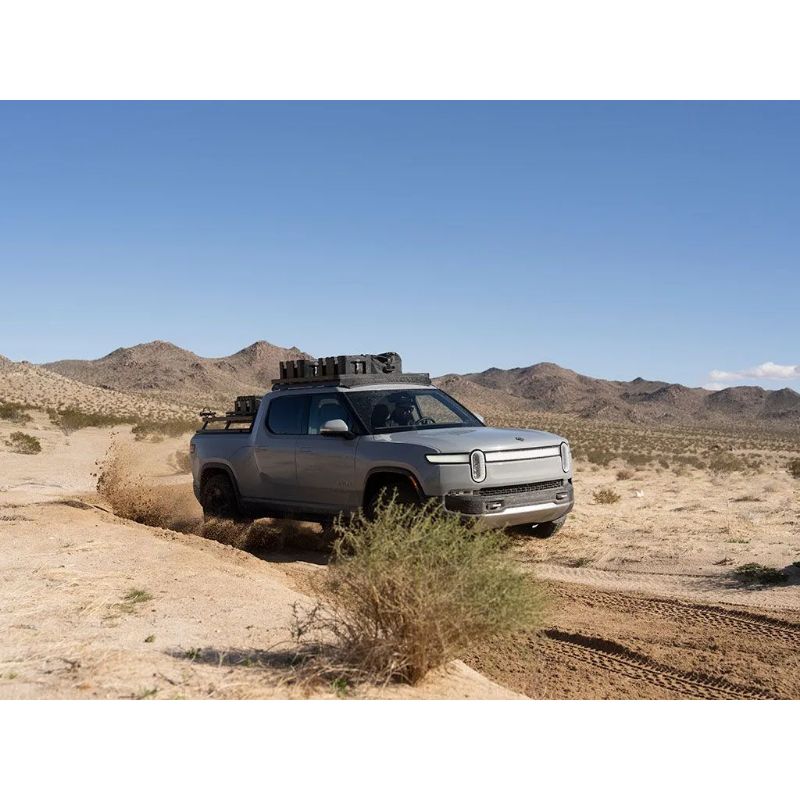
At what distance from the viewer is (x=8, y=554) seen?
30.7 feet

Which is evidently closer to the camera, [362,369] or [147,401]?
[362,369]

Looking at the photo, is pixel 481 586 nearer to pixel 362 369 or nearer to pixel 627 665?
pixel 627 665

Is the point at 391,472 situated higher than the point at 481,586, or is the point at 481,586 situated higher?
the point at 391,472

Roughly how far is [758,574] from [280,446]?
5.45 meters

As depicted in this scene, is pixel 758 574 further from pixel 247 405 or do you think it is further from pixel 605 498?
pixel 605 498

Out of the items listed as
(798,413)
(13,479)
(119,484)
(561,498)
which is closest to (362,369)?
(561,498)

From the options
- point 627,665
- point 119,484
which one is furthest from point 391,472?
point 119,484

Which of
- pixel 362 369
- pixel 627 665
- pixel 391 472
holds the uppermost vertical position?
pixel 362 369

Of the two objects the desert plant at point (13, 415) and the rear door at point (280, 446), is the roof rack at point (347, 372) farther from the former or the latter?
the desert plant at point (13, 415)

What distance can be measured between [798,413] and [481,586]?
123 meters

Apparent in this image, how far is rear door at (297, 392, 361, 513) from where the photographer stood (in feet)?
31.9

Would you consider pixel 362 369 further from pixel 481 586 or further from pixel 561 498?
pixel 481 586

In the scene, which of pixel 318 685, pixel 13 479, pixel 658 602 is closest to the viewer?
pixel 318 685

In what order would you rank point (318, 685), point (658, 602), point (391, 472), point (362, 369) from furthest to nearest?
point (362, 369) < point (391, 472) < point (658, 602) < point (318, 685)
